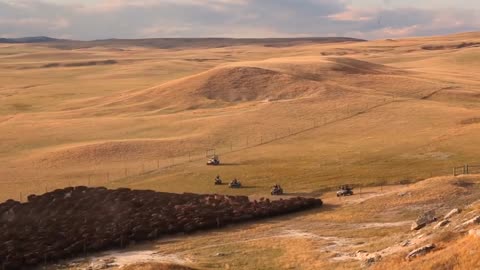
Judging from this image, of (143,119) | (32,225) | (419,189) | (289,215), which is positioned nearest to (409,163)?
(419,189)

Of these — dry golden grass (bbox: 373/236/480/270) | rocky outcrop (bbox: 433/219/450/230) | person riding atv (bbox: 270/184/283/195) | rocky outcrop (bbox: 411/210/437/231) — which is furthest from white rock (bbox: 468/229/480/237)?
person riding atv (bbox: 270/184/283/195)

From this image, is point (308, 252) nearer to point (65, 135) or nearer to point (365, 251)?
point (365, 251)

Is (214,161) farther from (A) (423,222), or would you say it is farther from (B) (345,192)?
(A) (423,222)

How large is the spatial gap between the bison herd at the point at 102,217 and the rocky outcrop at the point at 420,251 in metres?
19.6

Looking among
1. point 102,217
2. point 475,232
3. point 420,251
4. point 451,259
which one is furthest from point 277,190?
point 451,259

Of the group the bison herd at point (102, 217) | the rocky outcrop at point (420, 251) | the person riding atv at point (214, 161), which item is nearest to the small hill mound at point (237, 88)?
the person riding atv at point (214, 161)

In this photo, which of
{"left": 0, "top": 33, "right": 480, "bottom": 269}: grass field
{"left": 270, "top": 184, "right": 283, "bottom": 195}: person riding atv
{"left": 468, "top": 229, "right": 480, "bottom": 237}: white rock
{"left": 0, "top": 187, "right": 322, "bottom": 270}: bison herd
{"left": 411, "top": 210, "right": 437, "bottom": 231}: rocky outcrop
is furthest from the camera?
{"left": 270, "top": 184, "right": 283, "bottom": 195}: person riding atv

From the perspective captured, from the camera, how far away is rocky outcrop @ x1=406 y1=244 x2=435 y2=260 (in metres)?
30.0

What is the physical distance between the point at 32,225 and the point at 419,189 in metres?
30.4

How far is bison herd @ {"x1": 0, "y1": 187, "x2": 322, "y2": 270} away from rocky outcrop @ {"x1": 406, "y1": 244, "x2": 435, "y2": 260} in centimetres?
1955

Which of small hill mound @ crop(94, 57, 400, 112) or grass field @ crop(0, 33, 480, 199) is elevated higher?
small hill mound @ crop(94, 57, 400, 112)

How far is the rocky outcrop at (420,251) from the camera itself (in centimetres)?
3002

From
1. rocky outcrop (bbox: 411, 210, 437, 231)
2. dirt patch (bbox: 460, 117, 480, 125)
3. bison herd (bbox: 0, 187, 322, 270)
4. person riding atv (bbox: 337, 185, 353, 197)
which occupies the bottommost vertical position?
bison herd (bbox: 0, 187, 322, 270)

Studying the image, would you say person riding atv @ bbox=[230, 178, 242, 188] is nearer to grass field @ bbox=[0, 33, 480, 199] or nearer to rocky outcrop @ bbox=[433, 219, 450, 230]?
grass field @ bbox=[0, 33, 480, 199]
